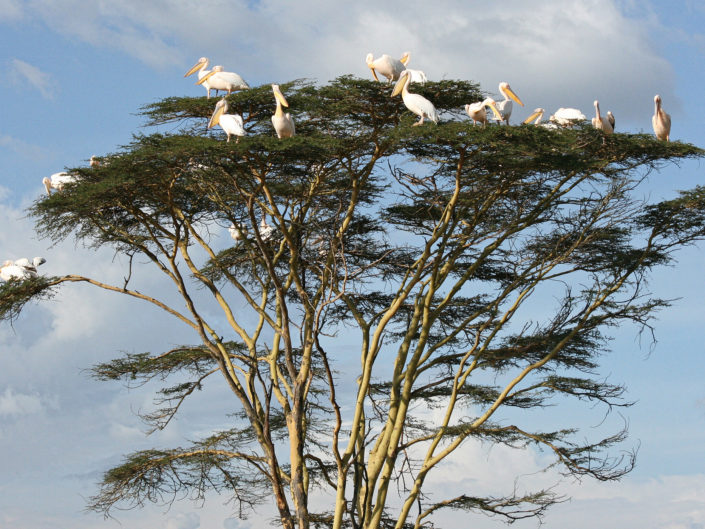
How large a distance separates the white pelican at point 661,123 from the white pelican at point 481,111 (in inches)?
102

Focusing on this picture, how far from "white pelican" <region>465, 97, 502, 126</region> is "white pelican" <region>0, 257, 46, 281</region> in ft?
22.0

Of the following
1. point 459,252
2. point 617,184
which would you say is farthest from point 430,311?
point 617,184

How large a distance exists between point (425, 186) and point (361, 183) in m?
0.88

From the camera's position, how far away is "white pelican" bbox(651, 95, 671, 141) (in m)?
13.8

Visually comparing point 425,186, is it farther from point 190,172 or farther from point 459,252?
point 190,172

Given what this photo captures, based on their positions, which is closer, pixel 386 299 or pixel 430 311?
pixel 430 311

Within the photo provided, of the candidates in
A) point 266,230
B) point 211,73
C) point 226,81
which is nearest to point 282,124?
point 226,81

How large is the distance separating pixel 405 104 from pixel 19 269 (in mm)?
6367

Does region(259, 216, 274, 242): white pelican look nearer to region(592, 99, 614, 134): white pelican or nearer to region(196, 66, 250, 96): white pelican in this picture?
region(196, 66, 250, 96): white pelican

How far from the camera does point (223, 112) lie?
509 inches

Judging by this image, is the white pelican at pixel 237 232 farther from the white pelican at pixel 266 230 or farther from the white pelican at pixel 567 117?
the white pelican at pixel 567 117

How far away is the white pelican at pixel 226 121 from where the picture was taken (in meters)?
12.4

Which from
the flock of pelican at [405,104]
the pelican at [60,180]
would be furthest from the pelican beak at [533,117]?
the pelican at [60,180]

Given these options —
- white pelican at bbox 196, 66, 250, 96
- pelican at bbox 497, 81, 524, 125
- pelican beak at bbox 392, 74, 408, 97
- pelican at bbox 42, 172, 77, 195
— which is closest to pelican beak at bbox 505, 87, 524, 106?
pelican at bbox 497, 81, 524, 125
